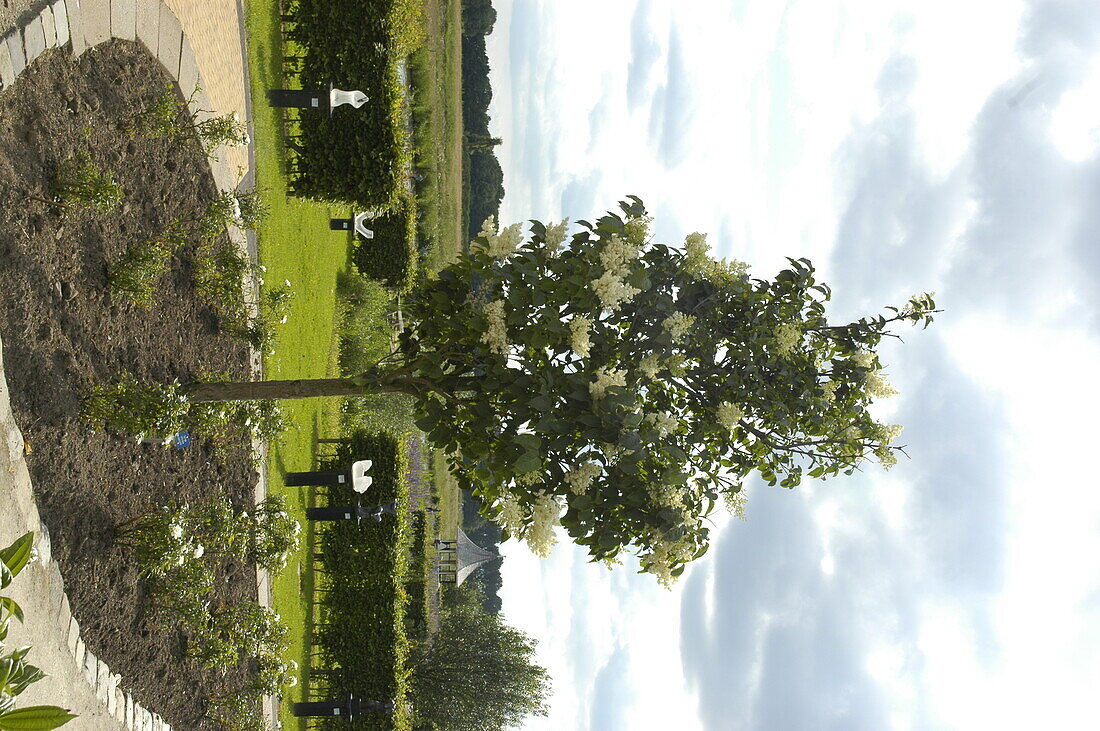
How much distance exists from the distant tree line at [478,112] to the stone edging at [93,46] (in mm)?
32191

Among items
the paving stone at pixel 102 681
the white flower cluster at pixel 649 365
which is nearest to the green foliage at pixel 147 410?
the paving stone at pixel 102 681

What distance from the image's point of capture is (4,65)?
5.20 m

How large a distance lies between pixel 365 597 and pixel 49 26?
12.2 m

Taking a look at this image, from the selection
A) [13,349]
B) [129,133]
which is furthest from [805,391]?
[129,133]

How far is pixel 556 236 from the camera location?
5.77 metres

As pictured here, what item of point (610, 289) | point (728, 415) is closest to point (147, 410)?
point (610, 289)

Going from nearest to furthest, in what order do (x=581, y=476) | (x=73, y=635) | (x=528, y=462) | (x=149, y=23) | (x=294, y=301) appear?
(x=528, y=462)
(x=581, y=476)
(x=73, y=635)
(x=149, y=23)
(x=294, y=301)

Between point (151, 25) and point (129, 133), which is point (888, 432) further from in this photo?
point (151, 25)

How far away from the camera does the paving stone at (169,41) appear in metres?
8.09

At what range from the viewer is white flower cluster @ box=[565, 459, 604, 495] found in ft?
17.1

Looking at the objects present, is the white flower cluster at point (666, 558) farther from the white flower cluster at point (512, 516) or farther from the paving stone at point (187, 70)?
the paving stone at point (187, 70)

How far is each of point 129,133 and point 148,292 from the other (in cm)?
164

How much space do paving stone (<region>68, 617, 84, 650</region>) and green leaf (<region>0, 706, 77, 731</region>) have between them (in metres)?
1.86

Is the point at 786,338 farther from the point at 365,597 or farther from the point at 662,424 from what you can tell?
the point at 365,597
